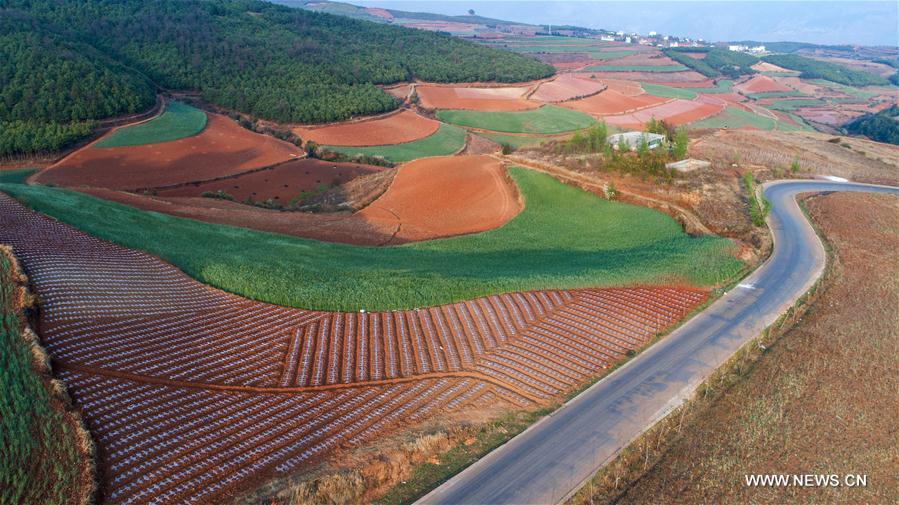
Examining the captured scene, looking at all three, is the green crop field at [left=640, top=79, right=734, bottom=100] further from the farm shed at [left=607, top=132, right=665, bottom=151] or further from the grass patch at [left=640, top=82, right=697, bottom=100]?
the farm shed at [left=607, top=132, right=665, bottom=151]

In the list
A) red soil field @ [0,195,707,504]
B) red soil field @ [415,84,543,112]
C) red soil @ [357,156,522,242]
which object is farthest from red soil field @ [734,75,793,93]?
red soil field @ [0,195,707,504]

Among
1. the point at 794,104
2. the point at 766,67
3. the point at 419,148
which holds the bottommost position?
the point at 419,148

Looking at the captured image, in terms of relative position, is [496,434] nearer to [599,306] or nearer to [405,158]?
[599,306]

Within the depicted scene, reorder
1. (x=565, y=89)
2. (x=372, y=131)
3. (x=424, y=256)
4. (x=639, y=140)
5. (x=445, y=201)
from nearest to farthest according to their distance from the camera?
1. (x=424, y=256)
2. (x=445, y=201)
3. (x=639, y=140)
4. (x=372, y=131)
5. (x=565, y=89)

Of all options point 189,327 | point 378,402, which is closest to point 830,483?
point 378,402

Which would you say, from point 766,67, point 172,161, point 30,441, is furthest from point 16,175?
point 766,67

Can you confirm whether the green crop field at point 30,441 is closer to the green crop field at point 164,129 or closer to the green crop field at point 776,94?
the green crop field at point 164,129

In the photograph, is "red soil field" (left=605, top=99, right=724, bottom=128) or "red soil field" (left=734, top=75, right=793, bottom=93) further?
"red soil field" (left=734, top=75, right=793, bottom=93)

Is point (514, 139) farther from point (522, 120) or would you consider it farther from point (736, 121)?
point (736, 121)
